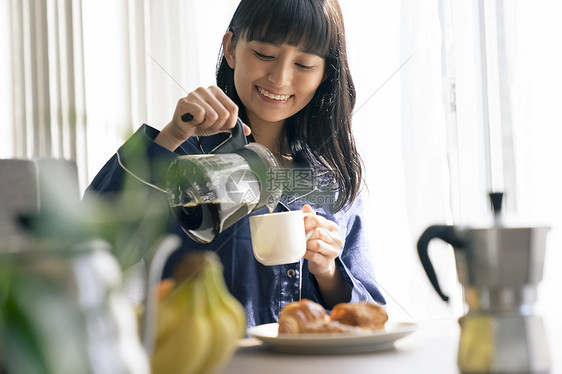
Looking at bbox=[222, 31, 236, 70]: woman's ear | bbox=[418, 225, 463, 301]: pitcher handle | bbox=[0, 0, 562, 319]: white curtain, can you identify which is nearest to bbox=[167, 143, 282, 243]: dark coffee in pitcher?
bbox=[418, 225, 463, 301]: pitcher handle

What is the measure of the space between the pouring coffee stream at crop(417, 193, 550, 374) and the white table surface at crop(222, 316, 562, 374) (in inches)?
1.3

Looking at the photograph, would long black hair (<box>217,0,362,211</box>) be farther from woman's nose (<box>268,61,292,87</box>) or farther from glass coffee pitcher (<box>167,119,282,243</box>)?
glass coffee pitcher (<box>167,119,282,243</box>)

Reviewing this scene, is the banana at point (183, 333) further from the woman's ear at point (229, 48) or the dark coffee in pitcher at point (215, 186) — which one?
the woman's ear at point (229, 48)

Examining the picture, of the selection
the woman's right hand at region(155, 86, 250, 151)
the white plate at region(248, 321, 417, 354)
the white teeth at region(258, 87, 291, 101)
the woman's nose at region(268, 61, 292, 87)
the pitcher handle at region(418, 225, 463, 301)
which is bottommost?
the white plate at region(248, 321, 417, 354)

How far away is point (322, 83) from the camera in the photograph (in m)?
1.48

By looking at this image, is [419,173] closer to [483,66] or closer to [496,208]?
[483,66]

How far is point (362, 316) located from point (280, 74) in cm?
67

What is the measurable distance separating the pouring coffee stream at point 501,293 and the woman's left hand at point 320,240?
0.50 meters

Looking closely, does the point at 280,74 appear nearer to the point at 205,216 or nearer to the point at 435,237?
the point at 205,216

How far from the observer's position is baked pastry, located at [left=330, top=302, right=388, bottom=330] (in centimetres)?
77

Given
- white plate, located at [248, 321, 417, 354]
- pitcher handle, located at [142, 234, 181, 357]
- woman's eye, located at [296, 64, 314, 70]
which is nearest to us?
pitcher handle, located at [142, 234, 181, 357]

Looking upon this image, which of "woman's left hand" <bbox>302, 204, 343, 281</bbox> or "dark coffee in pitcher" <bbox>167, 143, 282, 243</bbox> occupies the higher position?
"dark coffee in pitcher" <bbox>167, 143, 282, 243</bbox>

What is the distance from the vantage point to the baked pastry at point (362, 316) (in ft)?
2.52

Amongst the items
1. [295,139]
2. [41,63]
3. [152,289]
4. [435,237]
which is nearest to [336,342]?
Result: [435,237]
